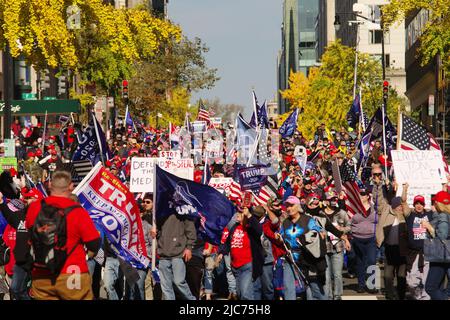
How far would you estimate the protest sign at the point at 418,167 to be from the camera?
20.2 m

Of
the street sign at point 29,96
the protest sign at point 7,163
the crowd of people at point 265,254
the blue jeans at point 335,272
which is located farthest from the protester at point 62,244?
the street sign at point 29,96

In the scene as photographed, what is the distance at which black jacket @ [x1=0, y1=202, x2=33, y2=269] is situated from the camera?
15.8 meters

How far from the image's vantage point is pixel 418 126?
2317cm

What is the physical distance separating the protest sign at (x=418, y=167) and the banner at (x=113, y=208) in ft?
19.2

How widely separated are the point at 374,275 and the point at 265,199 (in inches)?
82.8

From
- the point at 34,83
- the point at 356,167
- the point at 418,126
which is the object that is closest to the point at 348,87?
the point at 34,83

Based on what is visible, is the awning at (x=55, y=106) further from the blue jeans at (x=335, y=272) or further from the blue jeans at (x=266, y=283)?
the blue jeans at (x=266, y=283)

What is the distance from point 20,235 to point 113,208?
1321mm

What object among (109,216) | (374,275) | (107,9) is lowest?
(374,275)

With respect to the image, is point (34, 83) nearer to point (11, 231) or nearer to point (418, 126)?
point (418, 126)

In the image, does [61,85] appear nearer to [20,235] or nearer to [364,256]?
[364,256]

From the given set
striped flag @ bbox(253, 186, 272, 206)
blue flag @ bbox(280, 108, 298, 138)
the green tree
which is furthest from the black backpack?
the green tree
